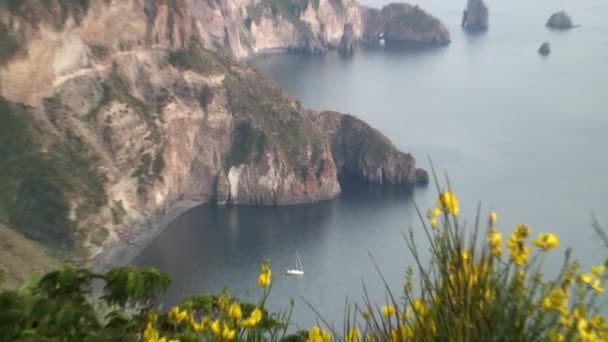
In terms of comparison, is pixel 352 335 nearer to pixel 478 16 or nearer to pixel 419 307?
pixel 419 307

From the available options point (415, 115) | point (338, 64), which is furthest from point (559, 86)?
point (338, 64)

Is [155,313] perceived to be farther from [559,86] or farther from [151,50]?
[559,86]

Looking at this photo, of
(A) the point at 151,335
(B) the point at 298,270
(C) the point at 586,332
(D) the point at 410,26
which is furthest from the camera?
(D) the point at 410,26

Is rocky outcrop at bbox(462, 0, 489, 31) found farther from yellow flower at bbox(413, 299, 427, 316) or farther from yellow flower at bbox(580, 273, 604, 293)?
yellow flower at bbox(580, 273, 604, 293)

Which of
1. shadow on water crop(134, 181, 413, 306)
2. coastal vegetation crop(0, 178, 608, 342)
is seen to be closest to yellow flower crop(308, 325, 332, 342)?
coastal vegetation crop(0, 178, 608, 342)

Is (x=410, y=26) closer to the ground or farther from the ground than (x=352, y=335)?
farther from the ground

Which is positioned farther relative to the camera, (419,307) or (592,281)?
(419,307)

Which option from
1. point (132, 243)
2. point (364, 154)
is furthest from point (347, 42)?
point (132, 243)
